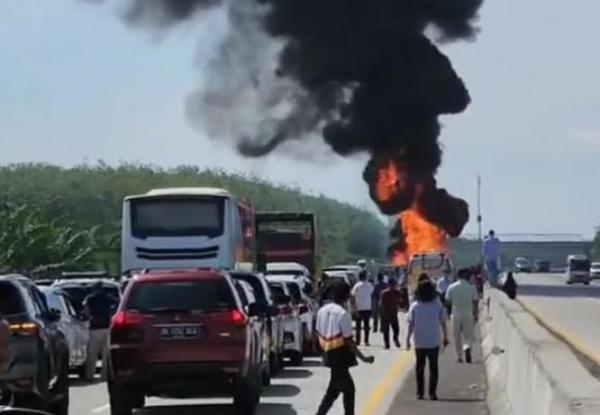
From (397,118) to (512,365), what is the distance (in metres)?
43.0

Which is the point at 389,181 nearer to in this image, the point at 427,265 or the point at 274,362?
the point at 427,265

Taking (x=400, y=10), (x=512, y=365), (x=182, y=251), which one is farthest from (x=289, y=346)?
(x=400, y=10)

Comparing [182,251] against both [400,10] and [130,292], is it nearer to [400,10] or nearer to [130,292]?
[130,292]

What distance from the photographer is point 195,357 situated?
808 inches

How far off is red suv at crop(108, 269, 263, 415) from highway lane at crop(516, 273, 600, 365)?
34.6ft

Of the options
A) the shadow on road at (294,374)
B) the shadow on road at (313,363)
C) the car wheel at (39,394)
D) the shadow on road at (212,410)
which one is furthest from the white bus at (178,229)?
the car wheel at (39,394)

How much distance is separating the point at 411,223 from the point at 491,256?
9.92 meters

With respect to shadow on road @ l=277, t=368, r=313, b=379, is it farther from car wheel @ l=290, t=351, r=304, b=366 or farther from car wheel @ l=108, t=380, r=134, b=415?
car wheel @ l=108, t=380, r=134, b=415

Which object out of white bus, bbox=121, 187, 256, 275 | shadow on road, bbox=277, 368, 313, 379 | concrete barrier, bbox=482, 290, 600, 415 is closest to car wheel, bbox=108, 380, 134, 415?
concrete barrier, bbox=482, 290, 600, 415

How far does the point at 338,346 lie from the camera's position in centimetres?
1817


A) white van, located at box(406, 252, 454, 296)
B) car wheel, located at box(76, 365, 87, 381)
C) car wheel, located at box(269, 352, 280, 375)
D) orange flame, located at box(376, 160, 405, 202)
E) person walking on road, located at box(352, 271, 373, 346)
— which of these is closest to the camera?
car wheel, located at box(269, 352, 280, 375)

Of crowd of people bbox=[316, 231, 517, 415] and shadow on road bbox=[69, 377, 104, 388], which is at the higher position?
crowd of people bbox=[316, 231, 517, 415]

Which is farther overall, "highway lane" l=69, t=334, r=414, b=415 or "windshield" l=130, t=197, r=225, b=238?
"windshield" l=130, t=197, r=225, b=238

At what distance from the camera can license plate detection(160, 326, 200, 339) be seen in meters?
20.5
